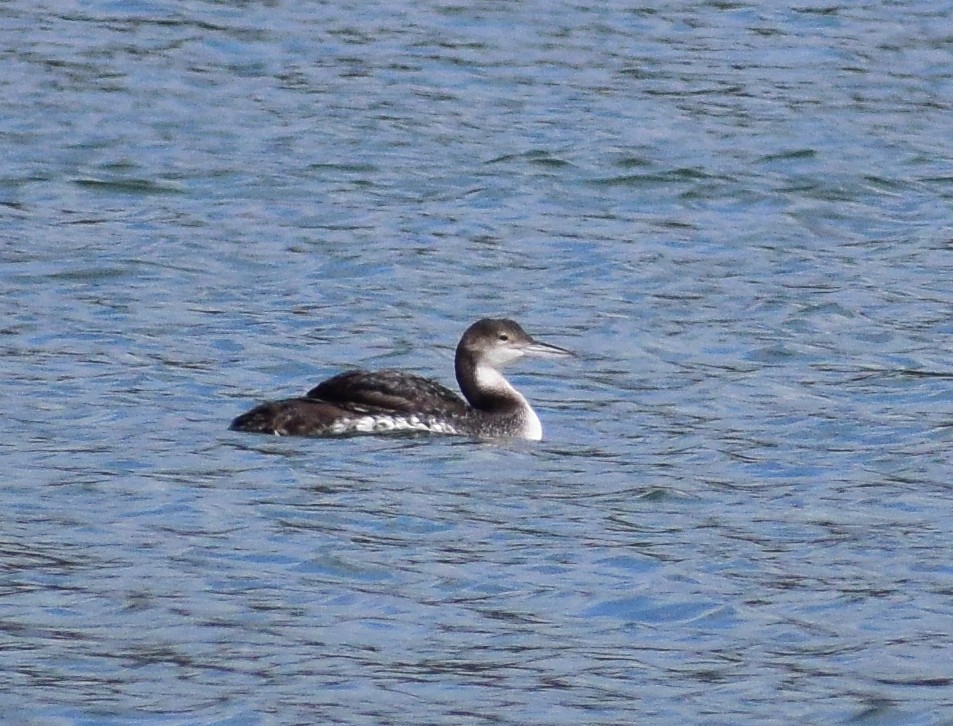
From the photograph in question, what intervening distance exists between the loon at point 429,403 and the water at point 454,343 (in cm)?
15

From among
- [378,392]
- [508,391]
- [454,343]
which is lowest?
[454,343]

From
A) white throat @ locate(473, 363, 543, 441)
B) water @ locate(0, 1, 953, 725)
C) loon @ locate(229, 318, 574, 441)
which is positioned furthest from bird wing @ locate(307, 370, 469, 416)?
white throat @ locate(473, 363, 543, 441)

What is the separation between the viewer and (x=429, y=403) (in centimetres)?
1294

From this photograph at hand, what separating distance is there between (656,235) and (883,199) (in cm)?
197

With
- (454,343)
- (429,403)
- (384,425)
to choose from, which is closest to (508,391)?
(429,403)

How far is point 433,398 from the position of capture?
42.5ft

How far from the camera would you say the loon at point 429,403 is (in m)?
12.5

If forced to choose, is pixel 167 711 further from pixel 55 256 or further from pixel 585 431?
pixel 55 256

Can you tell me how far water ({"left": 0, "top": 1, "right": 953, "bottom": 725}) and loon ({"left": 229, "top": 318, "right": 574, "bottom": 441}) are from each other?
145 millimetres

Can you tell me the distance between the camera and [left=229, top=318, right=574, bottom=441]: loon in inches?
491

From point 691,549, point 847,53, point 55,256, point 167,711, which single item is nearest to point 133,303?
point 55,256

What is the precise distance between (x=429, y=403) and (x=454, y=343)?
1.92 metres

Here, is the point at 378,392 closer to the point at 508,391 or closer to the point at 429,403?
the point at 429,403

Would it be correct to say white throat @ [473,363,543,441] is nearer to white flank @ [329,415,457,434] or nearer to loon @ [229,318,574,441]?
loon @ [229,318,574,441]
